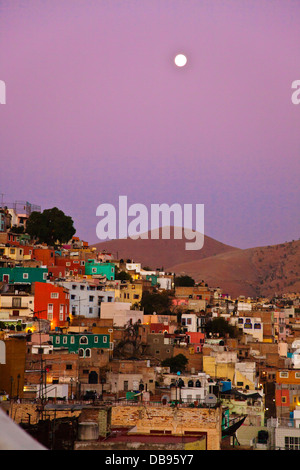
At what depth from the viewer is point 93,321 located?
28.4 metres

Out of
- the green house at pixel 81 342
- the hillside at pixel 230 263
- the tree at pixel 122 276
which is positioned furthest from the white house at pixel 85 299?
the hillside at pixel 230 263

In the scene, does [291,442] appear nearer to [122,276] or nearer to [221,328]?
[221,328]

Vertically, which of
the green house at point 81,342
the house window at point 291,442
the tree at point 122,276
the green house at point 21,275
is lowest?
the house window at point 291,442

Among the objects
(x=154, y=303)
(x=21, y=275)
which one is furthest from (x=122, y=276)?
(x=21, y=275)

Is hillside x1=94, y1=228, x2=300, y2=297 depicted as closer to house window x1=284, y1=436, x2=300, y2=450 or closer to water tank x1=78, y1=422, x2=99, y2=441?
house window x1=284, y1=436, x2=300, y2=450

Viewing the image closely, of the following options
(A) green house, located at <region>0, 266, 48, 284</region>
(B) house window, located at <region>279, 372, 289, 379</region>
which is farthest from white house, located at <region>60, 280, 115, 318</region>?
(B) house window, located at <region>279, 372, 289, 379</region>

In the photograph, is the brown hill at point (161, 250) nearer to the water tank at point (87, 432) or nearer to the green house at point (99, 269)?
the green house at point (99, 269)

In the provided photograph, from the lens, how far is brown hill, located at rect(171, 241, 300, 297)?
95.2 meters

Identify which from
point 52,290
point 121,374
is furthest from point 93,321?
point 121,374

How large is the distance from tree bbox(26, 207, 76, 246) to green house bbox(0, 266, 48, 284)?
34.7 ft

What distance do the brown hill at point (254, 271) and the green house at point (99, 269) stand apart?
5448 cm

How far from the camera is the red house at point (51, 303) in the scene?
88.7ft

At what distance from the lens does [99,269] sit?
37.2 meters

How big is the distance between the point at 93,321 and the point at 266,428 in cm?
1203
